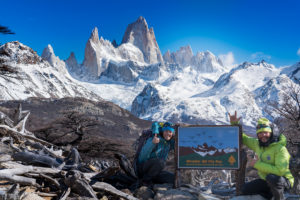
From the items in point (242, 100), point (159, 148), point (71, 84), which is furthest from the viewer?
point (242, 100)

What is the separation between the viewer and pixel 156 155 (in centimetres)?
567

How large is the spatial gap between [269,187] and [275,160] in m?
0.52

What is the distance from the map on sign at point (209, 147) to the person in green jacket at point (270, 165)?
455mm

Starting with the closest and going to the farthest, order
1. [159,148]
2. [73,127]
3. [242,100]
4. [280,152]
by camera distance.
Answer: [280,152] < [159,148] < [73,127] < [242,100]

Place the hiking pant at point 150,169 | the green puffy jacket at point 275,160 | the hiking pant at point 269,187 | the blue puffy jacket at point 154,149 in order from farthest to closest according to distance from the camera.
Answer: the blue puffy jacket at point 154,149 < the hiking pant at point 150,169 < the green puffy jacket at point 275,160 < the hiking pant at point 269,187

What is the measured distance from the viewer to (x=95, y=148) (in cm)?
1405

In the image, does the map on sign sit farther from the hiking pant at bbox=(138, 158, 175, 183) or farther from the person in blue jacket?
the hiking pant at bbox=(138, 158, 175, 183)

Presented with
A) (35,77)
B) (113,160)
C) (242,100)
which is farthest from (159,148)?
(242,100)

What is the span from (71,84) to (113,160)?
6443 inches

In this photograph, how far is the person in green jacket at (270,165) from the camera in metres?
4.48

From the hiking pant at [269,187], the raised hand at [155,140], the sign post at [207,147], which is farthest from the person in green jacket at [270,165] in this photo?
the raised hand at [155,140]

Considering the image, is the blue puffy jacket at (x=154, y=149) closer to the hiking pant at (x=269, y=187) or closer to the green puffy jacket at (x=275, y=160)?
the hiking pant at (x=269, y=187)

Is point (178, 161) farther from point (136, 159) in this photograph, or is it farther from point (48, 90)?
point (48, 90)

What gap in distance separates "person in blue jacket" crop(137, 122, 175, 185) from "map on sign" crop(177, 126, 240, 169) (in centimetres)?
26
